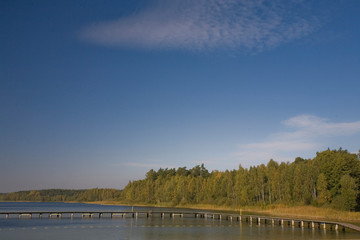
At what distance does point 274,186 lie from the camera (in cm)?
9619

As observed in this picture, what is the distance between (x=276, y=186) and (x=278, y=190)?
174cm

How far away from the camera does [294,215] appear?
224 ft

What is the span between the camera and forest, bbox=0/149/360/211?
70.9 metres

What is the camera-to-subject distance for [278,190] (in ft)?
312

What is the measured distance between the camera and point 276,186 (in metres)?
96.7

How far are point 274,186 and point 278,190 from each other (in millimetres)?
1650

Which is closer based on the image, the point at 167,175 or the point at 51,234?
the point at 51,234

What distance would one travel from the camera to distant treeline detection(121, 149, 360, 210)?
70.9 meters

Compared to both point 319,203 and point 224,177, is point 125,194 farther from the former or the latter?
point 319,203

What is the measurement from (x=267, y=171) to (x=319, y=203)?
30119 mm

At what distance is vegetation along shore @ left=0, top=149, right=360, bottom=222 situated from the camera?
65.1 m

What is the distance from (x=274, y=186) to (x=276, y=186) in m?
0.90

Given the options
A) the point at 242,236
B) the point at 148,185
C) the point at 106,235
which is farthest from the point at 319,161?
the point at 148,185

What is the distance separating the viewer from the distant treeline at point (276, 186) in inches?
2790
